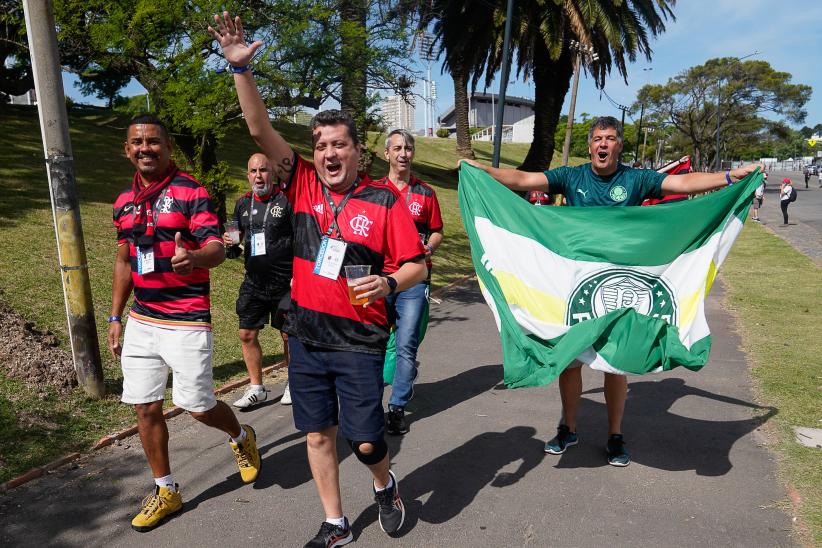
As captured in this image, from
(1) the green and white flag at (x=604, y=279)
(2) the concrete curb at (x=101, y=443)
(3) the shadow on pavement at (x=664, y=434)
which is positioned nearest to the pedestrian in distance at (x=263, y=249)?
(2) the concrete curb at (x=101, y=443)

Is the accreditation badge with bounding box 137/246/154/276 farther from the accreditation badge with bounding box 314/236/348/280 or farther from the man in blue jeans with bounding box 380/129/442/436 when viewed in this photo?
the man in blue jeans with bounding box 380/129/442/436

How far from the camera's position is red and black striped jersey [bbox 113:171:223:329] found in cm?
344

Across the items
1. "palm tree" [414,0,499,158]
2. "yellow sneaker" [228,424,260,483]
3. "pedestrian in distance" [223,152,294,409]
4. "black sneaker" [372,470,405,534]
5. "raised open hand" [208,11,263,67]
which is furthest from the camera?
"palm tree" [414,0,499,158]

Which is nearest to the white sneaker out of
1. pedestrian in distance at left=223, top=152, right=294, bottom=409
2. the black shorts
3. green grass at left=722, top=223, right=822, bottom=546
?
pedestrian in distance at left=223, top=152, right=294, bottom=409

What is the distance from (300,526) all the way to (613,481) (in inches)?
75.5

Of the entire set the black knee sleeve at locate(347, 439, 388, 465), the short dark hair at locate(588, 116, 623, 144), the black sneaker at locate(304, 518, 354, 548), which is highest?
the short dark hair at locate(588, 116, 623, 144)

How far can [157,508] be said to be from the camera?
11.4ft

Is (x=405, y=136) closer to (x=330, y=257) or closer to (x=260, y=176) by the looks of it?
(x=260, y=176)

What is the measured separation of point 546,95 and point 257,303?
60.4ft

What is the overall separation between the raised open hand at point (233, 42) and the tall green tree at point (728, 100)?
4933 cm

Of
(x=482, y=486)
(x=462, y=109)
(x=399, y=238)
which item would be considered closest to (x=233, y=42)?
(x=399, y=238)

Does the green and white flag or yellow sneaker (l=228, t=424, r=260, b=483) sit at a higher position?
the green and white flag

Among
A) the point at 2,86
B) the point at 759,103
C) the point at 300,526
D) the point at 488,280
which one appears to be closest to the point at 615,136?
the point at 488,280

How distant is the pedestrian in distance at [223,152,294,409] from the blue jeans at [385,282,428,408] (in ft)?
2.88
